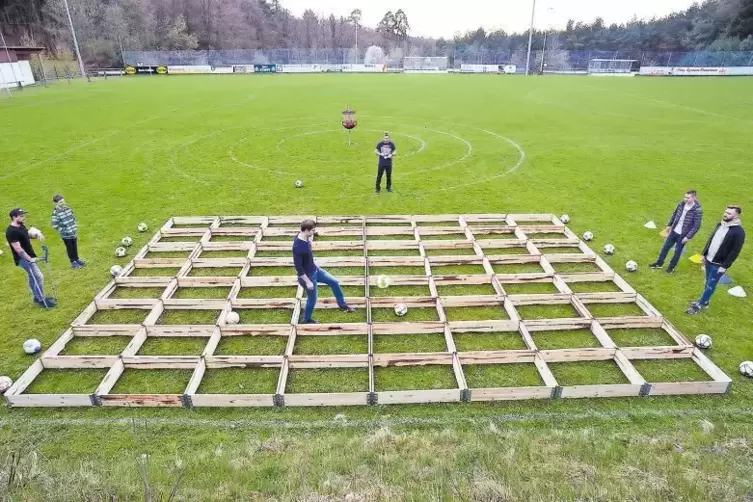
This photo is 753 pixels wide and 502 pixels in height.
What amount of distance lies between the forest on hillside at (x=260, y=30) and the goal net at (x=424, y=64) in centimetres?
2471

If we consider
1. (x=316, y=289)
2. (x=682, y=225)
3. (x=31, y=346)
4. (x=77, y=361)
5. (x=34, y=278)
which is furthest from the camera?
(x=682, y=225)

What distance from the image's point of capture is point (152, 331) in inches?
346

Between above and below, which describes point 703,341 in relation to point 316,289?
below

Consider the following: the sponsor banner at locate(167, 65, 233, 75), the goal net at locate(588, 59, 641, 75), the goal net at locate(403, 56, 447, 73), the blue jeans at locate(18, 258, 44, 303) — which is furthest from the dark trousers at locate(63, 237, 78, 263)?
the goal net at locate(588, 59, 641, 75)

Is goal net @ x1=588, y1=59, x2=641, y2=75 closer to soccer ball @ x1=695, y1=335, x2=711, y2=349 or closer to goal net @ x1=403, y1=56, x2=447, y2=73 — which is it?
goal net @ x1=403, y1=56, x2=447, y2=73

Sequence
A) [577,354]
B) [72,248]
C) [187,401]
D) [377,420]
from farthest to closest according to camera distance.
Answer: [72,248]
[577,354]
[187,401]
[377,420]

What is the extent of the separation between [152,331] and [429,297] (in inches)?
216

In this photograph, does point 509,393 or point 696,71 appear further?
point 696,71

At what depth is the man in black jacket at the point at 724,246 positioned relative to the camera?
28.4 feet

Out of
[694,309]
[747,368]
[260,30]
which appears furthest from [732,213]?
[260,30]

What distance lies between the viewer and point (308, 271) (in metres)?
8.70

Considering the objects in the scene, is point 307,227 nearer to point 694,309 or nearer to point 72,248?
point 72,248

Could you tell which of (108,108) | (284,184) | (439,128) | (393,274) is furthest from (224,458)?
(108,108)

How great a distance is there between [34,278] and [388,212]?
363 inches
